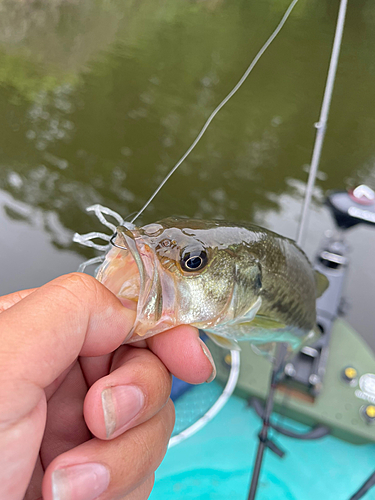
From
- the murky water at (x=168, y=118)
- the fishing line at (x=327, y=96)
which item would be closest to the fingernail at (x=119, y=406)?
the fishing line at (x=327, y=96)

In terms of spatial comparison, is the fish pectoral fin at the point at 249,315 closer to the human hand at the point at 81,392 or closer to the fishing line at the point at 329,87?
the human hand at the point at 81,392

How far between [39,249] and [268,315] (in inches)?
196

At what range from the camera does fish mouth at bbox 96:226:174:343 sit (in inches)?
43.5

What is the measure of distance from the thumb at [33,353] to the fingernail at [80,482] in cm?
9

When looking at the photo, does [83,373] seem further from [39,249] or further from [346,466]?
[39,249]

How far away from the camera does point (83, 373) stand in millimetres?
1234

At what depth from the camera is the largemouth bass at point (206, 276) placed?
1.14 metres

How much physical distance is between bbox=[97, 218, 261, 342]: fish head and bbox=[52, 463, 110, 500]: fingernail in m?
0.36

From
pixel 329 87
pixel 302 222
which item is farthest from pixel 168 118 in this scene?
pixel 302 222

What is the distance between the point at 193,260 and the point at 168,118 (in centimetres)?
857

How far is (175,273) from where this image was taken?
122 centimetres

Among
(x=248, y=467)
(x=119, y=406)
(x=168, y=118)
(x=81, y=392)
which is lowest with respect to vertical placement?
(x=248, y=467)

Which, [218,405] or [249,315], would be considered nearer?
[249,315]

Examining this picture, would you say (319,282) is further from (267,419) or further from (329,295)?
(329,295)
